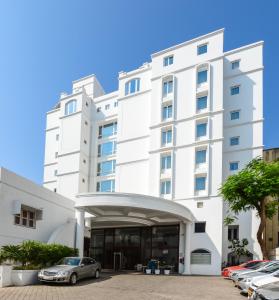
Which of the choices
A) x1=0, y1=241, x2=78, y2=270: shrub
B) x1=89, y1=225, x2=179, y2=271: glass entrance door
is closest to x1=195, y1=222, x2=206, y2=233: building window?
x1=89, y1=225, x2=179, y2=271: glass entrance door

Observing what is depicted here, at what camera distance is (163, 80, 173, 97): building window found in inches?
1484

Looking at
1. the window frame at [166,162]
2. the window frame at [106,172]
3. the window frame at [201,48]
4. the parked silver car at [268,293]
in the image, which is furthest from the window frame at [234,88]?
the parked silver car at [268,293]

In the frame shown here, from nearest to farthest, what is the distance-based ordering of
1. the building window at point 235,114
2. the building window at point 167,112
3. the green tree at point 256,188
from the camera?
1. the green tree at point 256,188
2. the building window at point 235,114
3. the building window at point 167,112

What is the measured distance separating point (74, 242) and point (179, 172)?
12574 millimetres

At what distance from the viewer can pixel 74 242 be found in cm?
2631

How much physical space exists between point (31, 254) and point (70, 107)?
2808cm

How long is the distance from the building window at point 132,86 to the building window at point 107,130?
4.10m

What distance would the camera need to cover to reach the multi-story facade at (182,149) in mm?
32250

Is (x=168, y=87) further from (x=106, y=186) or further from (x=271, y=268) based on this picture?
(x=271, y=268)

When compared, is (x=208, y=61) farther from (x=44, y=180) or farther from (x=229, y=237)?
(x=44, y=180)

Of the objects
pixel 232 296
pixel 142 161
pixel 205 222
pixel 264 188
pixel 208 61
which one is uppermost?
pixel 208 61

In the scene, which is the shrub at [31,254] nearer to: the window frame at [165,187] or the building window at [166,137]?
the window frame at [165,187]

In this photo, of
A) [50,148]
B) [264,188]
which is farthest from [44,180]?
[264,188]

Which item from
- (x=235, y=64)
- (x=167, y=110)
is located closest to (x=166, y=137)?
(x=167, y=110)
